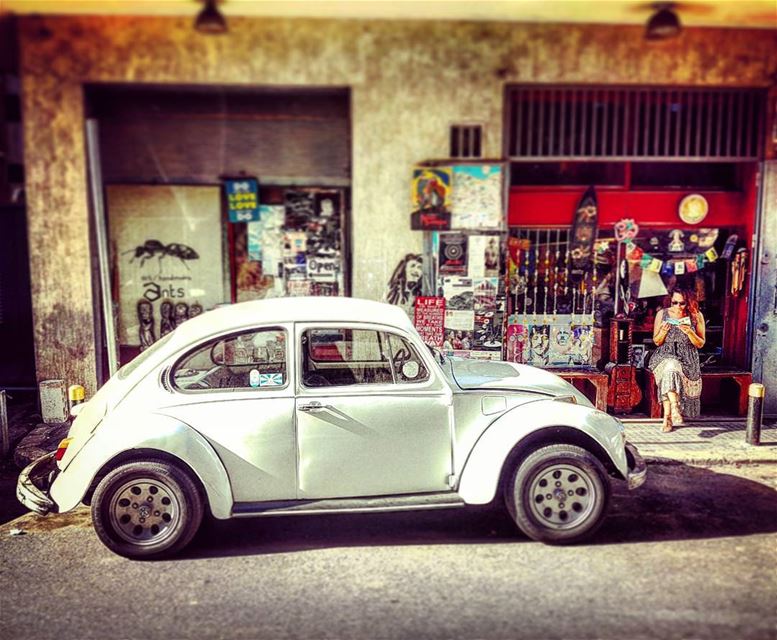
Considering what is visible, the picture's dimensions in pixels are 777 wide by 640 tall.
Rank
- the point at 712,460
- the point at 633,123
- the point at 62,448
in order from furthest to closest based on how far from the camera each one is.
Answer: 1. the point at 633,123
2. the point at 712,460
3. the point at 62,448

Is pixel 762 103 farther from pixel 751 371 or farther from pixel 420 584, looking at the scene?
pixel 420 584

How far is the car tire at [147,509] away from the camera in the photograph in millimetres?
4898

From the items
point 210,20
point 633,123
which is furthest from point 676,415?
point 210,20

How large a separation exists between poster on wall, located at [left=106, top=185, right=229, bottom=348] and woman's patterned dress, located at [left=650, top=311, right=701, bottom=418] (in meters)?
5.27

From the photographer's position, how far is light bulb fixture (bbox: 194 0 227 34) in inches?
299

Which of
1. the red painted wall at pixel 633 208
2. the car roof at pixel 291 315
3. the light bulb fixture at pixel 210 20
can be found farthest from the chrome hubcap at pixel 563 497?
the light bulb fixture at pixel 210 20

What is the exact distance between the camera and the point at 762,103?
28.5 ft

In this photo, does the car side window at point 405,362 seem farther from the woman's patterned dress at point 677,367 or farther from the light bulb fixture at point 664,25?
the light bulb fixture at point 664,25

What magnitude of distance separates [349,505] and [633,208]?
19.0ft

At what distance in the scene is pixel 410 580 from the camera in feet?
15.4

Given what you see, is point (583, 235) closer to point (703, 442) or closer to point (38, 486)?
point (703, 442)

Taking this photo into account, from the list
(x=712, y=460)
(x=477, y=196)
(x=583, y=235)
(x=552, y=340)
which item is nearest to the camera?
(x=712, y=460)

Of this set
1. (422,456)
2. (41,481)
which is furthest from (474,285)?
(41,481)

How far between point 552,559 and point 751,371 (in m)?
5.07
